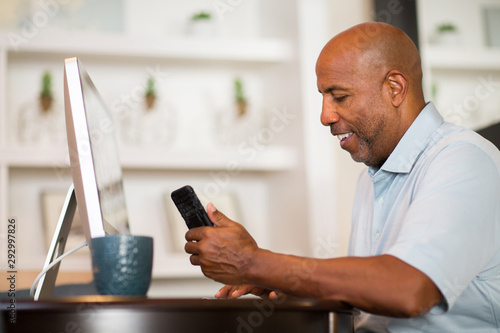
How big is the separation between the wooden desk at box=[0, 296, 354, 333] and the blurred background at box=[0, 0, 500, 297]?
163cm

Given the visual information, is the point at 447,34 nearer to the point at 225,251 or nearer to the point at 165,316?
the point at 225,251

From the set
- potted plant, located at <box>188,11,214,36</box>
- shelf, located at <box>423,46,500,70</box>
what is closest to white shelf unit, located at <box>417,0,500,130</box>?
shelf, located at <box>423,46,500,70</box>

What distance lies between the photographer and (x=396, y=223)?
45.3 inches

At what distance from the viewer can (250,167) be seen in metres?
2.50

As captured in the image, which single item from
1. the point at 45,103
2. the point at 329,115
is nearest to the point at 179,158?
the point at 45,103

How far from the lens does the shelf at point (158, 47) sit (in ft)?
7.64

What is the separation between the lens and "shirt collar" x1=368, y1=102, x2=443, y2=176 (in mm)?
1208

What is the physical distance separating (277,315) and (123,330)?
18 centimetres

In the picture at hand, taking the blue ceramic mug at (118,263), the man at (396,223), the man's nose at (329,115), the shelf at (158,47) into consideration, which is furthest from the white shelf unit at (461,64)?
the blue ceramic mug at (118,263)

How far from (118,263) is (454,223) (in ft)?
1.60

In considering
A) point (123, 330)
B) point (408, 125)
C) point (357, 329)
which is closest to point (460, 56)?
point (408, 125)

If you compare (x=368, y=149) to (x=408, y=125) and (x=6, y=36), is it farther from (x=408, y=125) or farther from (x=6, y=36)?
(x=6, y=36)

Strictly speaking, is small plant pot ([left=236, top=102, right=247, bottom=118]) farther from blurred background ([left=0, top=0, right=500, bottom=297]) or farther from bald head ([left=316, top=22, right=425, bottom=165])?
bald head ([left=316, top=22, right=425, bottom=165])

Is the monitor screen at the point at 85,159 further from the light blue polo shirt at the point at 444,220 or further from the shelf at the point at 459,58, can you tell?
the shelf at the point at 459,58
